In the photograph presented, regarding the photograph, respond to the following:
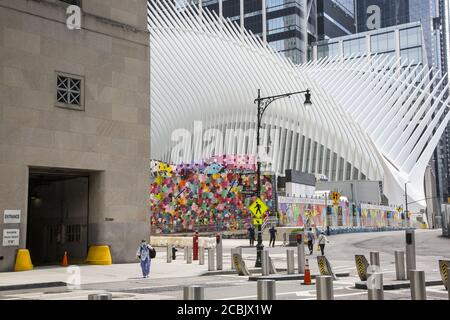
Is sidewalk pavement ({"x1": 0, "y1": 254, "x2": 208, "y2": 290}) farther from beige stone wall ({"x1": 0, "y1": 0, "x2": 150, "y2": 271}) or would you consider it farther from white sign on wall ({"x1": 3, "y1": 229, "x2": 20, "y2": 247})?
beige stone wall ({"x1": 0, "y1": 0, "x2": 150, "y2": 271})

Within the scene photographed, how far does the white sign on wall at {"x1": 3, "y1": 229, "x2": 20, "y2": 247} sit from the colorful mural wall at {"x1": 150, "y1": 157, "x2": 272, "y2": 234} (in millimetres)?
36328

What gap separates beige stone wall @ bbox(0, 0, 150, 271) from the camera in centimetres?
2531

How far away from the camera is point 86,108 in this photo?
2781cm

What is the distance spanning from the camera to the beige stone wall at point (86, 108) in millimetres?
25312

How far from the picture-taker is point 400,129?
291 ft

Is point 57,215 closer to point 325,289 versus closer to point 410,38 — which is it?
point 325,289

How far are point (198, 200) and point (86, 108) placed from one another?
35.0 metres

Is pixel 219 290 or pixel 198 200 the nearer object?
pixel 219 290

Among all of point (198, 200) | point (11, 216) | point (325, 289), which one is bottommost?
point (325, 289)

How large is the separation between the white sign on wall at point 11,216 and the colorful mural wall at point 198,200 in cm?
3641

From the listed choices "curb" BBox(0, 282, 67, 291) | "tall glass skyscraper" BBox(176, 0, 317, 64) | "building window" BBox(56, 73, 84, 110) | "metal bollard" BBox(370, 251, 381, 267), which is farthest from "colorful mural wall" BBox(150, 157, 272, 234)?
"tall glass skyscraper" BBox(176, 0, 317, 64)

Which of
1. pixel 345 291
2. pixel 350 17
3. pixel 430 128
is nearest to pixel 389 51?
pixel 350 17

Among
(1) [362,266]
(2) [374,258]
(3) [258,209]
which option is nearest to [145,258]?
(3) [258,209]

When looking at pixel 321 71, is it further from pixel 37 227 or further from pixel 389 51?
pixel 37 227
